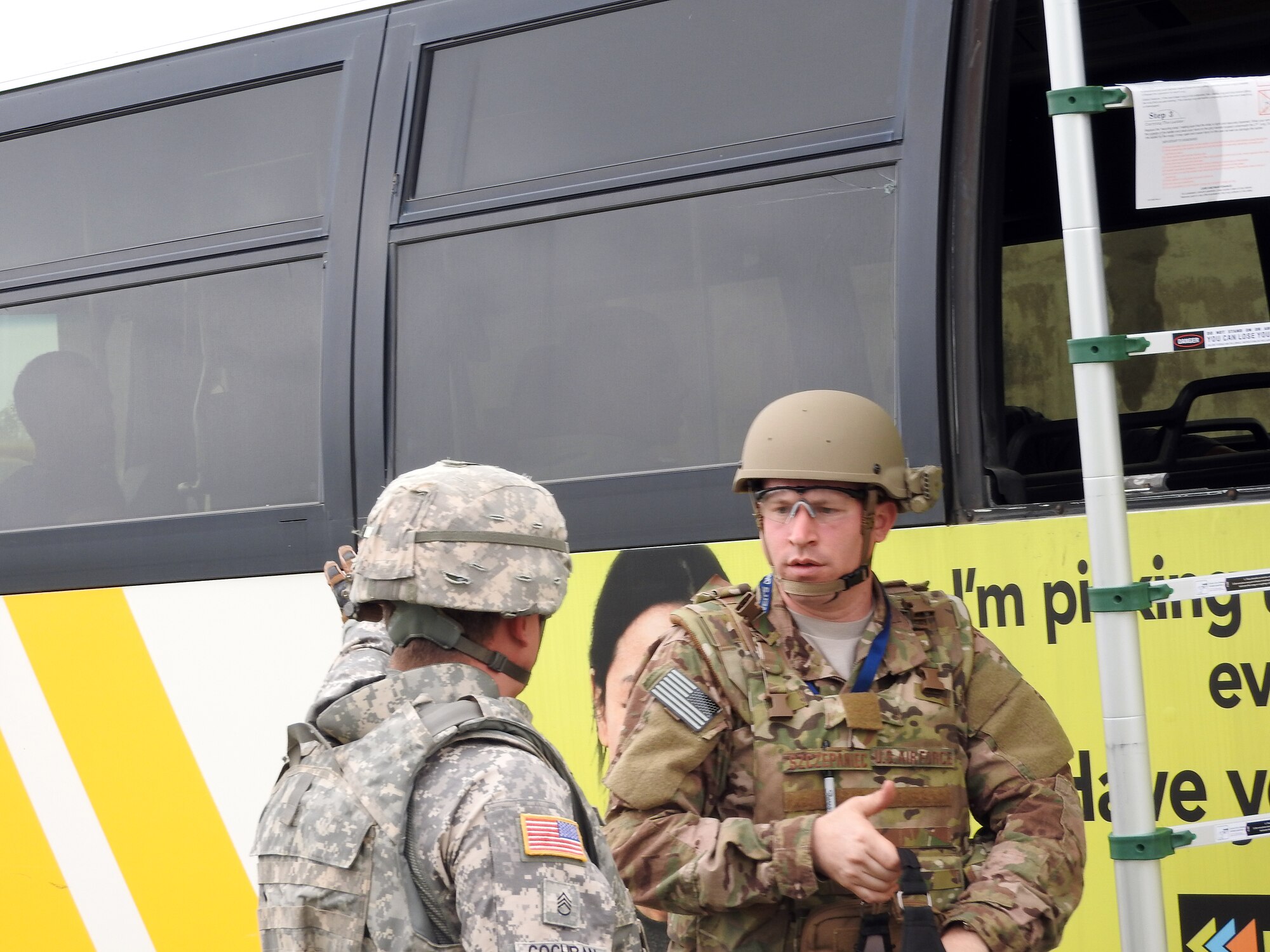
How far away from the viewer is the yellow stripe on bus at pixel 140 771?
3.42m

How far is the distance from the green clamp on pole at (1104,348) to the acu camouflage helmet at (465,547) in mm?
792

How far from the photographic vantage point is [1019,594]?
264cm

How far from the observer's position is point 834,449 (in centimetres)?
245

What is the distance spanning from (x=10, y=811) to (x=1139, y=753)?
2.74 meters

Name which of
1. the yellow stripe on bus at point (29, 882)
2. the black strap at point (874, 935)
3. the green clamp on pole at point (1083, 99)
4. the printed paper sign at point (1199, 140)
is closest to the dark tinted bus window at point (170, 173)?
the yellow stripe on bus at point (29, 882)

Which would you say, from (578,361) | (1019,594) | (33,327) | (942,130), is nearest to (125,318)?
(33,327)

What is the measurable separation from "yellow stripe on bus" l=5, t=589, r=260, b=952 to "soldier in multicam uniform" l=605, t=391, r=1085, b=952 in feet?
4.65

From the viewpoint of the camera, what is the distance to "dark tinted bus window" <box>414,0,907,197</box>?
2988mm

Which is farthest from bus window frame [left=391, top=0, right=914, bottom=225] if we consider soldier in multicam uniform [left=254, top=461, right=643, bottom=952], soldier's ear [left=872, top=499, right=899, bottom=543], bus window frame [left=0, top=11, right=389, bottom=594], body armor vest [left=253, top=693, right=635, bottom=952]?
body armor vest [left=253, top=693, right=635, bottom=952]

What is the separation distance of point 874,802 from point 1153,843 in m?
0.39

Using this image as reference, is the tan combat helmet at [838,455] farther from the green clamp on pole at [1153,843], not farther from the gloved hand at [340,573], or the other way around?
the gloved hand at [340,573]

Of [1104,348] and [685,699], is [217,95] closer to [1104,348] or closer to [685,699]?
[685,699]

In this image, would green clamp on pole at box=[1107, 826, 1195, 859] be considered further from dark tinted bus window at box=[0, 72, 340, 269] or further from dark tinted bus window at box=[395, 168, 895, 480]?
dark tinted bus window at box=[0, 72, 340, 269]

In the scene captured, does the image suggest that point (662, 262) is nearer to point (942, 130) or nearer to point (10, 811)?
point (942, 130)
